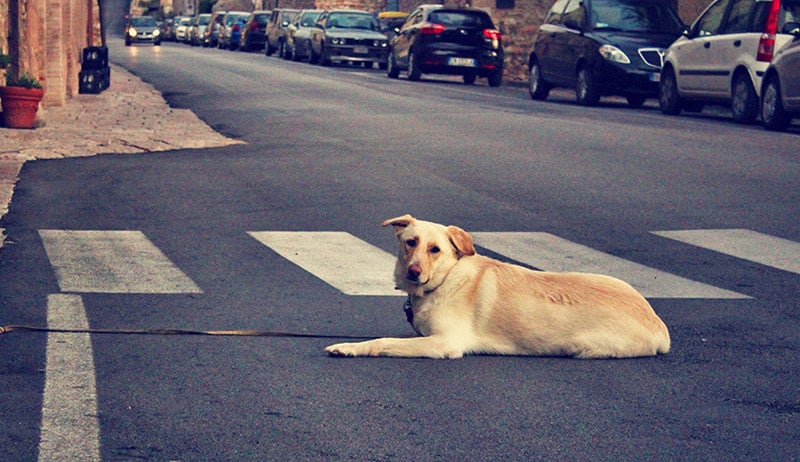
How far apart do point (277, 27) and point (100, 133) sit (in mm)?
35096

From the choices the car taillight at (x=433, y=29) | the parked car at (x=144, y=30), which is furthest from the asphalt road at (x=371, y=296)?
the parked car at (x=144, y=30)

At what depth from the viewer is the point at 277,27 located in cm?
5300

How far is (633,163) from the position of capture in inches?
580

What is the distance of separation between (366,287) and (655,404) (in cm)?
283

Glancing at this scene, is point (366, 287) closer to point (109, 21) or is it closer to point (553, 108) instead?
point (553, 108)

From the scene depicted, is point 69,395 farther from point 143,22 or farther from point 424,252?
point 143,22

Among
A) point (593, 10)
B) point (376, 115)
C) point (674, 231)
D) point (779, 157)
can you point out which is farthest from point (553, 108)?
point (674, 231)

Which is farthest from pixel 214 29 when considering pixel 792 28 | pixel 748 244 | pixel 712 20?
pixel 748 244

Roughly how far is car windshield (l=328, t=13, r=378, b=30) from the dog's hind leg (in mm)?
37536

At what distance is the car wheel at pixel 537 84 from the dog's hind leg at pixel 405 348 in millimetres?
21774

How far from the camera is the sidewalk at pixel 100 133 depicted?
15.6 m

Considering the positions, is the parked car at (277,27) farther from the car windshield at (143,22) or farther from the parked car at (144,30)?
the car windshield at (143,22)

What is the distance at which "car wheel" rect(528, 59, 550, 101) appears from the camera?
2772 centimetres

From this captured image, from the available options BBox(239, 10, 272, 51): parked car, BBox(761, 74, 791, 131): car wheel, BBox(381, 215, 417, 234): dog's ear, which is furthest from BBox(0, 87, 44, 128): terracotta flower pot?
BBox(239, 10, 272, 51): parked car
